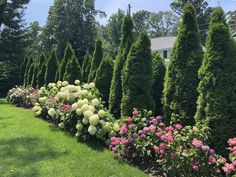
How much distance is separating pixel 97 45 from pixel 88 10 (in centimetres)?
3416

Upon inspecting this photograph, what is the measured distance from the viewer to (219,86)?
529 centimetres

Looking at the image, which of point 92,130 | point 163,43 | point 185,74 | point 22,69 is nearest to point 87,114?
point 92,130

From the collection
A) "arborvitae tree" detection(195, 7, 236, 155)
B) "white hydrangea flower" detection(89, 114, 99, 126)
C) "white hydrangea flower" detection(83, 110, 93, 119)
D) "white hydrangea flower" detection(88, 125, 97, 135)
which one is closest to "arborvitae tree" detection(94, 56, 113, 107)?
"white hydrangea flower" detection(83, 110, 93, 119)

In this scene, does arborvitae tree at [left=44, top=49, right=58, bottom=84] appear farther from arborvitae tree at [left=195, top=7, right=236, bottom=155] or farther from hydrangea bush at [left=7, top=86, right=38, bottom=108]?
arborvitae tree at [left=195, top=7, right=236, bottom=155]

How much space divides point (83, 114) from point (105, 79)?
2987mm

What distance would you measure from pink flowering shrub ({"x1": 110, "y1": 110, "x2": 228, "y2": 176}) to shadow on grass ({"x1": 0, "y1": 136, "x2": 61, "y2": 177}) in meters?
1.32

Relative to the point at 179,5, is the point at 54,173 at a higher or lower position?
lower

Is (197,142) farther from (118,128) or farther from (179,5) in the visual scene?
(179,5)

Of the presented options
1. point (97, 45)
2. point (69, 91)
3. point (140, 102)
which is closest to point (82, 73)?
point (97, 45)

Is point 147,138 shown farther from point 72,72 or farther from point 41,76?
point 41,76

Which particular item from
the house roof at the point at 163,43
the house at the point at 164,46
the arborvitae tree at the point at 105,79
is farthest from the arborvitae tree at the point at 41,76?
the house roof at the point at 163,43

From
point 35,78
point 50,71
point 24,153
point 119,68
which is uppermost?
point 50,71

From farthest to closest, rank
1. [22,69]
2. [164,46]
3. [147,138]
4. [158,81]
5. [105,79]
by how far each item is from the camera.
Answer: [164,46] → [22,69] → [105,79] → [158,81] → [147,138]

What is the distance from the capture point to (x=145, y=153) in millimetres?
5488
